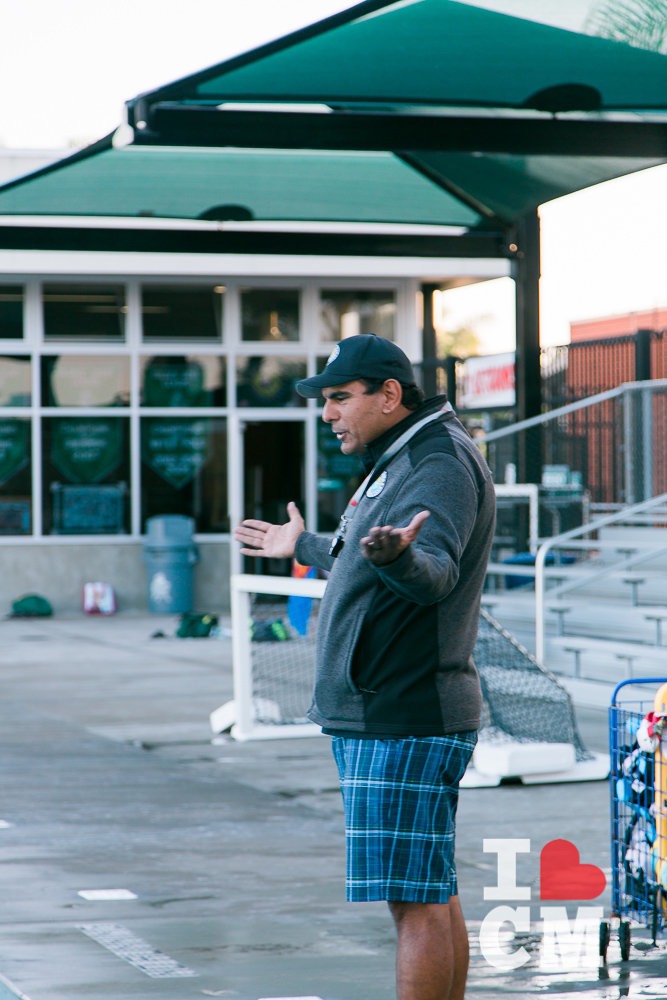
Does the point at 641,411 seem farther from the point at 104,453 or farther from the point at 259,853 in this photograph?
the point at 259,853

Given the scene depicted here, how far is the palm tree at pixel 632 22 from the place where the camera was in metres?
8.17

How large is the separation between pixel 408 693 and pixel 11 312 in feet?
A: 58.2

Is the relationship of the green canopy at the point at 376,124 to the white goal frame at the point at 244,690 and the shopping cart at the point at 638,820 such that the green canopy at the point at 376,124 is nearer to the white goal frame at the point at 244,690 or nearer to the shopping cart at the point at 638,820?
the white goal frame at the point at 244,690

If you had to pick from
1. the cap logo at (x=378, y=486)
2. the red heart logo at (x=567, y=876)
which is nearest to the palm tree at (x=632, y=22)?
the red heart logo at (x=567, y=876)

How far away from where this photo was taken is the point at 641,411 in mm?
15617

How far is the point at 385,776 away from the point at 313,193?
892 centimetres

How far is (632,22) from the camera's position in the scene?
27.1ft

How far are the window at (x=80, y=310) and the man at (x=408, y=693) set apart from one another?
1733cm

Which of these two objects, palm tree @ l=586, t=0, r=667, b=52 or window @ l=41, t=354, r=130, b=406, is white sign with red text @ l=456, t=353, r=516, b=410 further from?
palm tree @ l=586, t=0, r=667, b=52

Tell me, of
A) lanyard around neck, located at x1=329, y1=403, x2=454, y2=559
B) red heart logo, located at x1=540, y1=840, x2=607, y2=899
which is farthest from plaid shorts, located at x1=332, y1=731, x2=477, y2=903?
red heart logo, located at x1=540, y1=840, x2=607, y2=899

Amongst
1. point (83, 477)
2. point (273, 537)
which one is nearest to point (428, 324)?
point (83, 477)

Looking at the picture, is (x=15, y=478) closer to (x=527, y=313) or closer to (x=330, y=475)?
(x=330, y=475)

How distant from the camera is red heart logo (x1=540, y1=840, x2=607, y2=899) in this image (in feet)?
20.3

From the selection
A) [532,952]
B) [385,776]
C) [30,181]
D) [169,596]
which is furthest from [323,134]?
[169,596]
